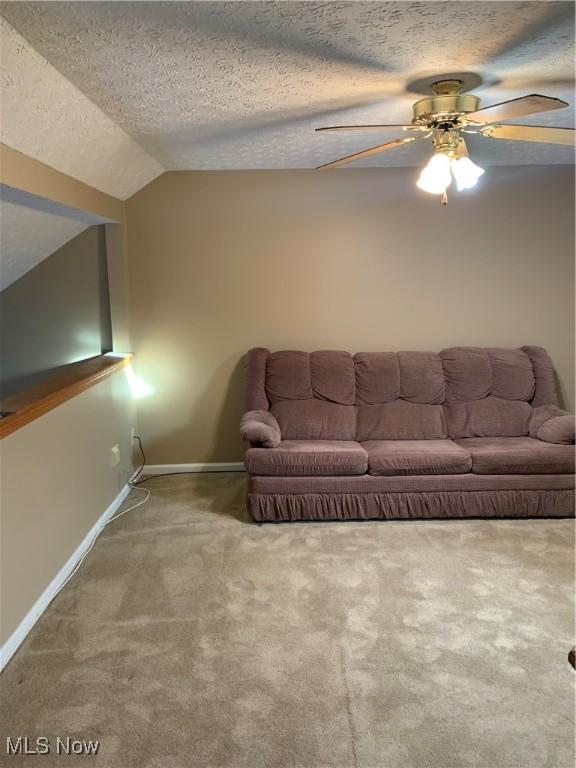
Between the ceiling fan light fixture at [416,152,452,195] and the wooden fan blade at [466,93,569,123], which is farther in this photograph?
the ceiling fan light fixture at [416,152,452,195]

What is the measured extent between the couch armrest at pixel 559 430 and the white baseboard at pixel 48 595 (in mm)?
2819

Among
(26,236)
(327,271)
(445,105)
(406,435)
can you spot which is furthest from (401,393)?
(26,236)

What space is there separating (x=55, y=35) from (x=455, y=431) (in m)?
3.15

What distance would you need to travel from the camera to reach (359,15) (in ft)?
5.71

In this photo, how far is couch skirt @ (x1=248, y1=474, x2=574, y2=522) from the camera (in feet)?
11.3

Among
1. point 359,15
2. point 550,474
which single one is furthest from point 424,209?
point 359,15

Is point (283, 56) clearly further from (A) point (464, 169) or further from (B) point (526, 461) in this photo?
(B) point (526, 461)

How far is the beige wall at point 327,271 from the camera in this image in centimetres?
411

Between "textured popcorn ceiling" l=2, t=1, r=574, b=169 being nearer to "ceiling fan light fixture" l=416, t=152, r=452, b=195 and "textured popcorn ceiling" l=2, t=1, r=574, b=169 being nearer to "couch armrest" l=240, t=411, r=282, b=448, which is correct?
"ceiling fan light fixture" l=416, t=152, r=452, b=195

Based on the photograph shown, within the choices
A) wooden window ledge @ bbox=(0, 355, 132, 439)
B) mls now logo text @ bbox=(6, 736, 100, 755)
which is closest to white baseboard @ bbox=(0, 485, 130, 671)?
mls now logo text @ bbox=(6, 736, 100, 755)

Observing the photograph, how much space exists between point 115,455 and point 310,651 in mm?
1983

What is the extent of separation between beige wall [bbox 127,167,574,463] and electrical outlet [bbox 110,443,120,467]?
550mm

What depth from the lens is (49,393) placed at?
2.75 meters

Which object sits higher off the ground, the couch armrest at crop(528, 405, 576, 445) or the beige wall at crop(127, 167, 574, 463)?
the beige wall at crop(127, 167, 574, 463)
